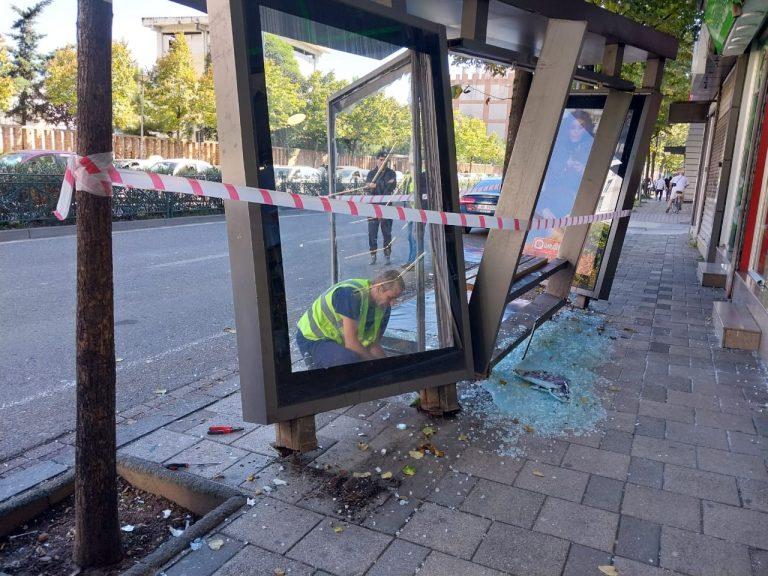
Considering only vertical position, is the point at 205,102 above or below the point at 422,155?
above

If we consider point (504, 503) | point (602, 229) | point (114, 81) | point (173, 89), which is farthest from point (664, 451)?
point (173, 89)

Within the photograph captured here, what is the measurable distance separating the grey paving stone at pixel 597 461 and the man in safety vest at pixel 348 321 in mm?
1268

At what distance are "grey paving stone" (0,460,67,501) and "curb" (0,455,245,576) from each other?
88 millimetres

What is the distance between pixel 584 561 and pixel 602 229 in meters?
5.12

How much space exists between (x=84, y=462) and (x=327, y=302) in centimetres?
154

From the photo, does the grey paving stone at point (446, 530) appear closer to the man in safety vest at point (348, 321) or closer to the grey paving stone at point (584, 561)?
the grey paving stone at point (584, 561)

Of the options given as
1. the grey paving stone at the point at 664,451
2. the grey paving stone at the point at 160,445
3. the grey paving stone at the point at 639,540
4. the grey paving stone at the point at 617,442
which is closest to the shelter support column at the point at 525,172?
the grey paving stone at the point at 617,442

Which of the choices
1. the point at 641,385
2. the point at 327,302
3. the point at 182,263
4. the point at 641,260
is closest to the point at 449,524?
the point at 327,302

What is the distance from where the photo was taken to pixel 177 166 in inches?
869

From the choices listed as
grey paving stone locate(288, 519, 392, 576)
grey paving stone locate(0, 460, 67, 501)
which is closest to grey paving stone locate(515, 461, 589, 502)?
grey paving stone locate(288, 519, 392, 576)

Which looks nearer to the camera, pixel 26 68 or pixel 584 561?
pixel 584 561

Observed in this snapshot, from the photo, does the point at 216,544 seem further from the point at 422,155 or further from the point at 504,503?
the point at 422,155

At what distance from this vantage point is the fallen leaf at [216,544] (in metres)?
2.60

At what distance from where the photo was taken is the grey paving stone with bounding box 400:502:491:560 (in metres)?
2.66
